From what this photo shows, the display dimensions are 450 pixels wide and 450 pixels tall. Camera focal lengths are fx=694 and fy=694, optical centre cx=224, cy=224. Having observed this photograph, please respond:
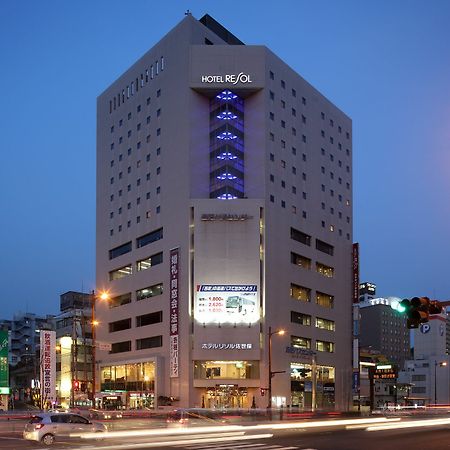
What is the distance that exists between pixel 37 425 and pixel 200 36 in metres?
77.8

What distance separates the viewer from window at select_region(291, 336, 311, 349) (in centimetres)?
10162

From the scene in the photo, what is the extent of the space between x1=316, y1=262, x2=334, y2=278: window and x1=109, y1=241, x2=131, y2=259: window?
99.9 ft

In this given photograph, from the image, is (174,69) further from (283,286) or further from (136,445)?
(136,445)

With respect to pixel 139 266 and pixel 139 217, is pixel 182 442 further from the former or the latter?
pixel 139 217

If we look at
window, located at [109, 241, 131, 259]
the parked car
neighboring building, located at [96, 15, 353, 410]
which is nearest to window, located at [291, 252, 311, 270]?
neighboring building, located at [96, 15, 353, 410]

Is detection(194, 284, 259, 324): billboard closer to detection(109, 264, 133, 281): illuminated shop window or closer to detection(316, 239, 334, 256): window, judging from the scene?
detection(109, 264, 133, 281): illuminated shop window

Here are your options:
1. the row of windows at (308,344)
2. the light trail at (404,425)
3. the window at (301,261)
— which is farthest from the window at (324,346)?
the light trail at (404,425)

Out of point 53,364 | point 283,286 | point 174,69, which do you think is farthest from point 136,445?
point 174,69

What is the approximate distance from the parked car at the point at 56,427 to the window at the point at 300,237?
70.0 m

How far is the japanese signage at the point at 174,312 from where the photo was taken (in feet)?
309

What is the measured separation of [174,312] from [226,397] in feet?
44.2

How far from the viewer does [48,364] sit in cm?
6347

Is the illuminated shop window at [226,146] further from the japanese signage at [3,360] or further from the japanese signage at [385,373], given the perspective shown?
the japanese signage at [3,360]

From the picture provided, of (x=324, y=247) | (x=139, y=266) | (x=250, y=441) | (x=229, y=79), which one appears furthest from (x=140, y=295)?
(x=250, y=441)
